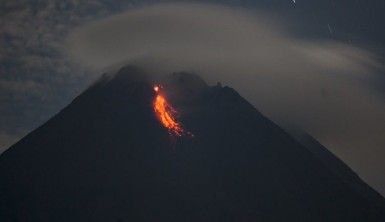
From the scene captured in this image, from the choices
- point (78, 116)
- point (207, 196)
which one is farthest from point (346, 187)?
point (78, 116)

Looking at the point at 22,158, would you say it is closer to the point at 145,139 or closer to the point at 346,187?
the point at 145,139

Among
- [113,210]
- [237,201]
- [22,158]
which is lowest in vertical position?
[22,158]

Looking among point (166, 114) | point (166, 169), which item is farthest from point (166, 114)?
point (166, 169)

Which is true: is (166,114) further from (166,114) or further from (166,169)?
(166,169)

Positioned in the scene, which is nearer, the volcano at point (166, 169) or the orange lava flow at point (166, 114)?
the volcano at point (166, 169)

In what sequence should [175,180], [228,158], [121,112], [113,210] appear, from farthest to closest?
[121,112] → [228,158] → [175,180] → [113,210]

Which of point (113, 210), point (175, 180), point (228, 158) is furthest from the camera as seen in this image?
point (228, 158)
